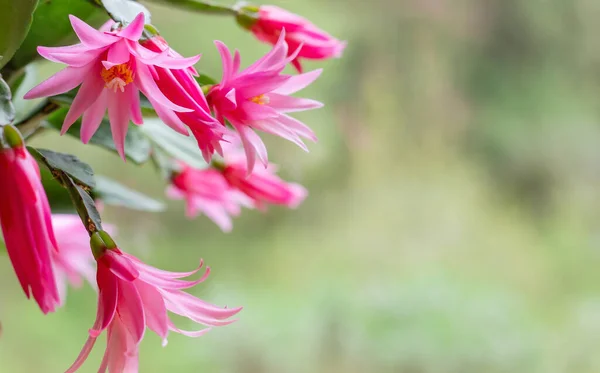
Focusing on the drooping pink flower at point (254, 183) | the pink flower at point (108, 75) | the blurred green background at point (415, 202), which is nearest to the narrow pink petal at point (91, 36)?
the pink flower at point (108, 75)

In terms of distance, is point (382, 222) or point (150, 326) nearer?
point (150, 326)

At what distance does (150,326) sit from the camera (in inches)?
14.3

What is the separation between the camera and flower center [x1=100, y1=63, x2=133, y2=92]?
1.15 ft

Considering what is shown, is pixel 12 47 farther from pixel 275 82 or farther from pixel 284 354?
pixel 284 354

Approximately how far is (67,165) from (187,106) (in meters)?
0.09

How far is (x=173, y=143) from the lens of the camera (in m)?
0.57

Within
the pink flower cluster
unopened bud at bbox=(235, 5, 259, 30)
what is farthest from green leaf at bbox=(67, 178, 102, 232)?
unopened bud at bbox=(235, 5, 259, 30)

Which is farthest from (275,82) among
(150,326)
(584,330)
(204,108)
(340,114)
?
(584,330)

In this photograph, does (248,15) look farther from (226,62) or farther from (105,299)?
(105,299)

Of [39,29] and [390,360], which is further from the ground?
[39,29]

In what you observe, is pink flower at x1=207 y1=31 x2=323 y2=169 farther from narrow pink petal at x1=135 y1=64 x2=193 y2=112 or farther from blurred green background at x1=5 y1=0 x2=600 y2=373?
blurred green background at x1=5 y1=0 x2=600 y2=373

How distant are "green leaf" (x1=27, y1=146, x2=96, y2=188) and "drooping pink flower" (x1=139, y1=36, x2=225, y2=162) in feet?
0.23

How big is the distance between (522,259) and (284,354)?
0.45 m

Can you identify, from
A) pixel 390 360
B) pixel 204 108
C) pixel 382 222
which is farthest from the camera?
pixel 382 222
